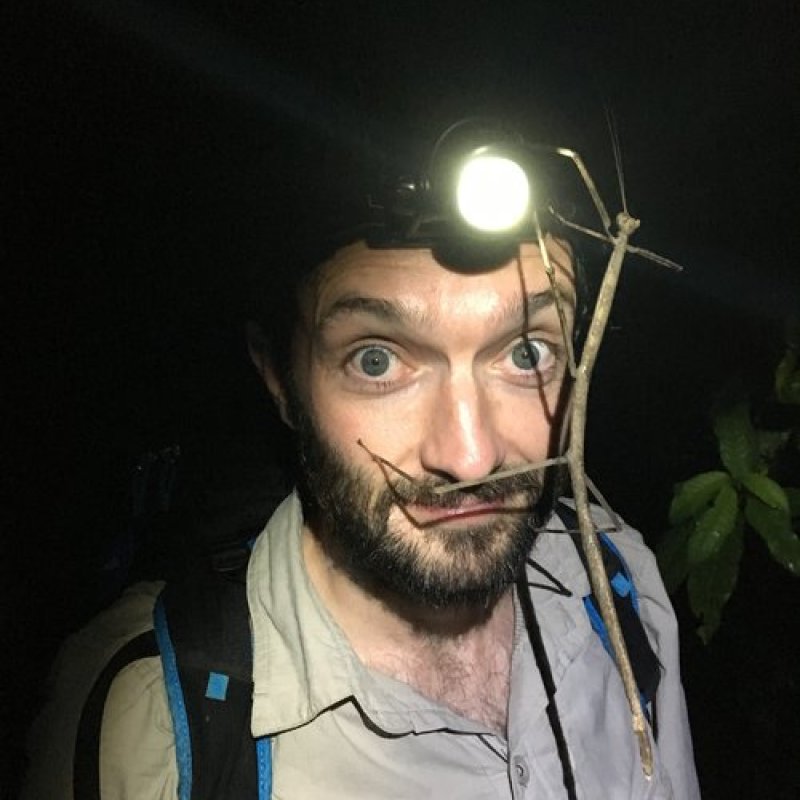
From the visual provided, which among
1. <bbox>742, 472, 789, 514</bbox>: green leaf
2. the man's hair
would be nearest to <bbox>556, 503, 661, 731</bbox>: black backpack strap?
<bbox>742, 472, 789, 514</bbox>: green leaf

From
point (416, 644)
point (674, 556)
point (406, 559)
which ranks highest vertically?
point (674, 556)

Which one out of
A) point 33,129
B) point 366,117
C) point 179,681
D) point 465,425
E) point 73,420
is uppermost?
point 33,129

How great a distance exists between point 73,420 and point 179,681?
6.12 ft

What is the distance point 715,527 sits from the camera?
2.61 metres

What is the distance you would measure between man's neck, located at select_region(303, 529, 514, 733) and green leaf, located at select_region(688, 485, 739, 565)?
118 cm

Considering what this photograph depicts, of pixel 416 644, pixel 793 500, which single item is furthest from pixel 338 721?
pixel 793 500

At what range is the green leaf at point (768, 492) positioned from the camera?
252 centimetres

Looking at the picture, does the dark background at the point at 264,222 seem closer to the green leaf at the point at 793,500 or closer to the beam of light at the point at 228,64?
the beam of light at the point at 228,64

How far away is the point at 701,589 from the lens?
8.79ft

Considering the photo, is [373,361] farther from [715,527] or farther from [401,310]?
[715,527]

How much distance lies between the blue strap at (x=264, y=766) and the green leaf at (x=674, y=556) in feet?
6.34

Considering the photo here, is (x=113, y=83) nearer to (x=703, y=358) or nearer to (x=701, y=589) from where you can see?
(x=703, y=358)

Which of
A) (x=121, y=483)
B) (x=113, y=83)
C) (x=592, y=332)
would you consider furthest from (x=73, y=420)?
(x=592, y=332)

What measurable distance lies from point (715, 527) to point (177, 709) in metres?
2.21
